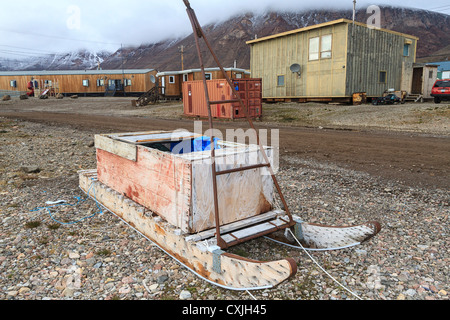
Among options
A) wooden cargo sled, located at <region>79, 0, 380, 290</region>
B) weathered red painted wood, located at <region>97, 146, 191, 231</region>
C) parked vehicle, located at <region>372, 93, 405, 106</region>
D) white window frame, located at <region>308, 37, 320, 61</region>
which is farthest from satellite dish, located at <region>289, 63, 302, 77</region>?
weathered red painted wood, located at <region>97, 146, 191, 231</region>

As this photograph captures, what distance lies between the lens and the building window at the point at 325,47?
23453 mm

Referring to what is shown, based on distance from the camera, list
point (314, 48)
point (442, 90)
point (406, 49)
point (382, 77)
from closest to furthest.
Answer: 1. point (442, 90)
2. point (314, 48)
3. point (382, 77)
4. point (406, 49)

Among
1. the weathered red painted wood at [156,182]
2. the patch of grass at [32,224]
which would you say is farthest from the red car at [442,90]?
the patch of grass at [32,224]

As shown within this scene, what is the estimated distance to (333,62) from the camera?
23312 mm

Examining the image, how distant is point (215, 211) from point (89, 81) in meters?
50.2

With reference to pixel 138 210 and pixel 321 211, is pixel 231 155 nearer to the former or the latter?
pixel 138 210

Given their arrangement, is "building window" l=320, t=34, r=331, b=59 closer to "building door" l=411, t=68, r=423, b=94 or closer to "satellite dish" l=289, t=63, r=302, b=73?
"satellite dish" l=289, t=63, r=302, b=73

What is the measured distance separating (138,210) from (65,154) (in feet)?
20.8

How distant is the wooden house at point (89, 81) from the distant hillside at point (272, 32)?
7460 cm

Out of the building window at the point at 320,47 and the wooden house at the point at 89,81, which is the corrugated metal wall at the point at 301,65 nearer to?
the building window at the point at 320,47

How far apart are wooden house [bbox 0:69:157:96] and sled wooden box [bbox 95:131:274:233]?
4597 centimetres

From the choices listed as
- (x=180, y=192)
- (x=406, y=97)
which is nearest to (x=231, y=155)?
(x=180, y=192)

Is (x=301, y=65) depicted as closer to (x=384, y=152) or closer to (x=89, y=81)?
(x=384, y=152)

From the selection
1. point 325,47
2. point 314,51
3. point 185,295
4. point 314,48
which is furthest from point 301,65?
point 185,295
